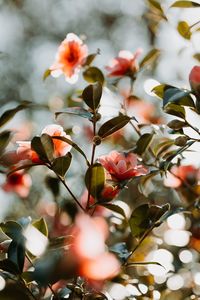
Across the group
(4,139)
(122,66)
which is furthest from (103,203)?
(122,66)

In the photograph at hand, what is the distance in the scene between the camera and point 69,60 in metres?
1.53

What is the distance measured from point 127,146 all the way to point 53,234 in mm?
486

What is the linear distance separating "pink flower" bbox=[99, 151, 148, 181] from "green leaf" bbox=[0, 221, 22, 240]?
226 millimetres

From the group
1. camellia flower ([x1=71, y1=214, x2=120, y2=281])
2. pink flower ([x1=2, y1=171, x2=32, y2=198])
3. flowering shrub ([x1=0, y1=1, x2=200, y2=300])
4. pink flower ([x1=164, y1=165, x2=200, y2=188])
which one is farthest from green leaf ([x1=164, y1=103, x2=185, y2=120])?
pink flower ([x1=2, y1=171, x2=32, y2=198])

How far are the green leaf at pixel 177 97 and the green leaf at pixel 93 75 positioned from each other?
452 millimetres

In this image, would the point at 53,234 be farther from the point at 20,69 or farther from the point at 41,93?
the point at 20,69

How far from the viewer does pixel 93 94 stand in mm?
1006

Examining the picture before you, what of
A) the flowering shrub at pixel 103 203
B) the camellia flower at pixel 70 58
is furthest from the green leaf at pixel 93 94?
the camellia flower at pixel 70 58

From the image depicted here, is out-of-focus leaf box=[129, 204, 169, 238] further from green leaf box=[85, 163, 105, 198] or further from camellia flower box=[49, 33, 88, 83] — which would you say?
camellia flower box=[49, 33, 88, 83]

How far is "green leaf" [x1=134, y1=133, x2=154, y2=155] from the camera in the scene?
115cm

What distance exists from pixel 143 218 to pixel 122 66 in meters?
0.57

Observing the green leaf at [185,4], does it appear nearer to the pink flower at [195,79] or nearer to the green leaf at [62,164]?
the pink flower at [195,79]

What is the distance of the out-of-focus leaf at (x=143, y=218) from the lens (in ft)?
3.29

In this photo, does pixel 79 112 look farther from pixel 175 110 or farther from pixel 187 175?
pixel 187 175
